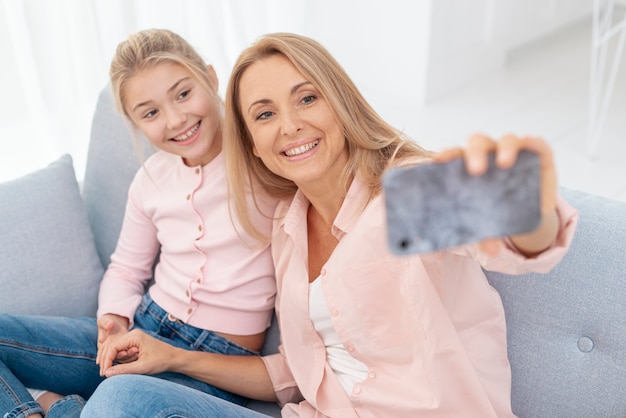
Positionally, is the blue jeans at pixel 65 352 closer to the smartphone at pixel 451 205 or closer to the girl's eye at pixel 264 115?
the girl's eye at pixel 264 115

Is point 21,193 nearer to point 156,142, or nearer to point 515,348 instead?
point 156,142

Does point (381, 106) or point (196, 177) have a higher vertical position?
point (196, 177)

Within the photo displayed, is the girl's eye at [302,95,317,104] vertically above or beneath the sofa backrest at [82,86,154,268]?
above

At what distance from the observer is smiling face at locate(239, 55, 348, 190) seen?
1215 millimetres

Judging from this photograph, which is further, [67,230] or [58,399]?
[67,230]

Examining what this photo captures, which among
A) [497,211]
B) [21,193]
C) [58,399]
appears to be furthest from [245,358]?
[497,211]

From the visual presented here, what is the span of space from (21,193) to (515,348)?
1.11 metres

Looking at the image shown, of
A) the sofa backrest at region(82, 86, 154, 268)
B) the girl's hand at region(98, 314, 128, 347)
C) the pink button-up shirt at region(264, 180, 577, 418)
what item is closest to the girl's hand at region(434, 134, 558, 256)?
the pink button-up shirt at region(264, 180, 577, 418)

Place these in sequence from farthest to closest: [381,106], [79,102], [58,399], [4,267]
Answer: [381,106] < [79,102] < [4,267] < [58,399]

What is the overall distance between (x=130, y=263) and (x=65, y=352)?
0.25 metres

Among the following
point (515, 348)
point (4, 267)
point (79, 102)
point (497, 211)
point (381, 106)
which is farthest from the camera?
point (381, 106)

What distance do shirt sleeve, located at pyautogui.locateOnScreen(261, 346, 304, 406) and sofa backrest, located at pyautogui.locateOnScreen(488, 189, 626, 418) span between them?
0.44m

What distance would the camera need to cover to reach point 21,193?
5.36 feet

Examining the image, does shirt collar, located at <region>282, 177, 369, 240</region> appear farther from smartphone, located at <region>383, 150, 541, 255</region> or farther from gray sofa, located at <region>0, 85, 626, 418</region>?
smartphone, located at <region>383, 150, 541, 255</region>
